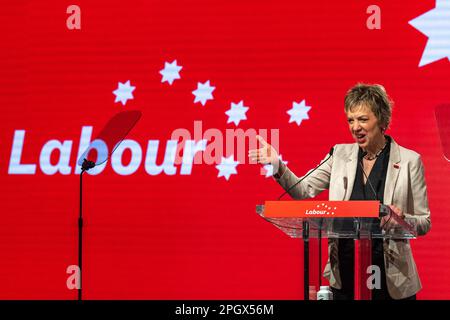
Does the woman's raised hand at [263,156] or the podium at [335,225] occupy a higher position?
the woman's raised hand at [263,156]

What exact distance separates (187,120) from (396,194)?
199cm

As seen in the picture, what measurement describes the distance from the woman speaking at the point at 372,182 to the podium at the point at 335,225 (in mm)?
93

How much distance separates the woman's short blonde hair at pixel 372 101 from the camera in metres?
4.15

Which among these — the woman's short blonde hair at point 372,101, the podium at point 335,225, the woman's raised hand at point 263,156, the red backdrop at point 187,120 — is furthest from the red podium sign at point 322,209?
the red backdrop at point 187,120

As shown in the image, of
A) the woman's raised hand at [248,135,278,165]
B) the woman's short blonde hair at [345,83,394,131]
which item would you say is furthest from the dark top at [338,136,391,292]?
the woman's raised hand at [248,135,278,165]

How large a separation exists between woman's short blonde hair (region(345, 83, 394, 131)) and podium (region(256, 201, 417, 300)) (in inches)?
20.8

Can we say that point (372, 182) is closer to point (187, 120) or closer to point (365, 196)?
point (365, 196)

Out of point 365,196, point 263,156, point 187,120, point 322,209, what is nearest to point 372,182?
point 365,196

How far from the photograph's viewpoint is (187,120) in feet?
18.8

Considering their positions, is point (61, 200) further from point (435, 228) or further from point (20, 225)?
point (435, 228)

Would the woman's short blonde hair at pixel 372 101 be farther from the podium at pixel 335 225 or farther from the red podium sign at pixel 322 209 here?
the red podium sign at pixel 322 209

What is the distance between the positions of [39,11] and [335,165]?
2.66 metres

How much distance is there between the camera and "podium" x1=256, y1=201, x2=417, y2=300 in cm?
348
